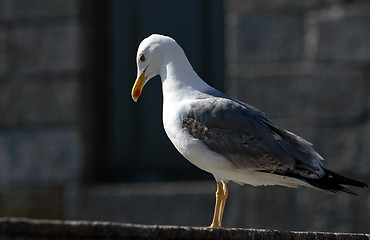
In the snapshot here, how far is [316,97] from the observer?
5.86m

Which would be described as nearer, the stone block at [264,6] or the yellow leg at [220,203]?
the yellow leg at [220,203]

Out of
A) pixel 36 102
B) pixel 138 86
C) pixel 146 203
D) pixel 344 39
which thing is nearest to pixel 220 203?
pixel 138 86

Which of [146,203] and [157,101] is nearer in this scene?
[146,203]

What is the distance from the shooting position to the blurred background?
584cm

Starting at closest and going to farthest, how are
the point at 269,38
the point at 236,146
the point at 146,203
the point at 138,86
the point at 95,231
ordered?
the point at 95,231, the point at 236,146, the point at 138,86, the point at 269,38, the point at 146,203

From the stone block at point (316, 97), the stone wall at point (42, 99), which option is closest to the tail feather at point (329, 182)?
the stone block at point (316, 97)

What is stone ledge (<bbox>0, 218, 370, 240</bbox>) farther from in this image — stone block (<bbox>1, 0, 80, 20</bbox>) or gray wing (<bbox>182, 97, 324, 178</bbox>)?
stone block (<bbox>1, 0, 80, 20</bbox>)

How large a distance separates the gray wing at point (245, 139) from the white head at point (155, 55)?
1.14 feet

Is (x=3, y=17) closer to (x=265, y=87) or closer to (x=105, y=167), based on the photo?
(x=105, y=167)

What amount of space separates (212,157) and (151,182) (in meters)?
2.52

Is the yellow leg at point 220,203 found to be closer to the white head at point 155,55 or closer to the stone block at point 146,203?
the white head at point 155,55

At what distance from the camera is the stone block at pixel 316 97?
19.2ft

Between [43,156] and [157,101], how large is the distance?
3.24ft

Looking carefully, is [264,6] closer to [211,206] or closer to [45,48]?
[211,206]
